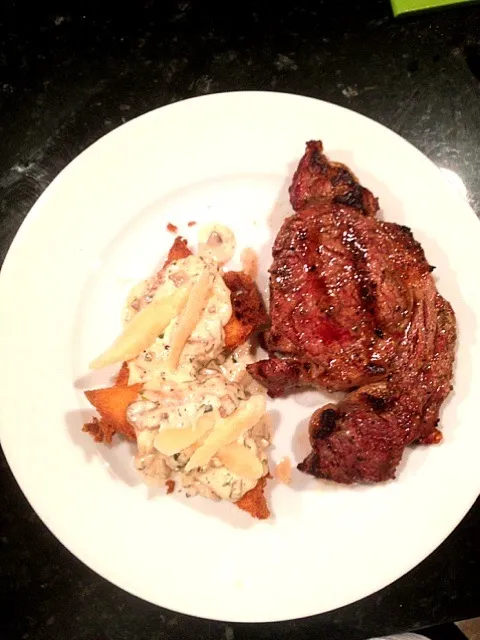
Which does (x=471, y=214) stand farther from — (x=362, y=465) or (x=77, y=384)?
(x=77, y=384)

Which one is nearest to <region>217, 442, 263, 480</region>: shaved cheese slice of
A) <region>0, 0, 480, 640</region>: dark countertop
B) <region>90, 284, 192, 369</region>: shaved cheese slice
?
<region>90, 284, 192, 369</region>: shaved cheese slice

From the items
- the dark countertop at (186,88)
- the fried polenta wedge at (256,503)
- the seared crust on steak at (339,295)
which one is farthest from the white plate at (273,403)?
the dark countertop at (186,88)

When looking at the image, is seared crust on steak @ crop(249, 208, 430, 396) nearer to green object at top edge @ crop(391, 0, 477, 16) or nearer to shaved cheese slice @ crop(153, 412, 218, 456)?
shaved cheese slice @ crop(153, 412, 218, 456)

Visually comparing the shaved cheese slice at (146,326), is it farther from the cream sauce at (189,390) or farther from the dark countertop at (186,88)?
the dark countertop at (186,88)

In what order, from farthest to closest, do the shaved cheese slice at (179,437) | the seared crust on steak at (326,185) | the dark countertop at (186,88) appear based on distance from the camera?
the dark countertop at (186,88), the seared crust on steak at (326,185), the shaved cheese slice at (179,437)

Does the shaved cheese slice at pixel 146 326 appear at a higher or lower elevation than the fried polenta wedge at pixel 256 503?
higher

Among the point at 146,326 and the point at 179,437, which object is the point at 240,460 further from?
the point at 146,326

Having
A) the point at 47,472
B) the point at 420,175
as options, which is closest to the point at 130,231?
the point at 47,472

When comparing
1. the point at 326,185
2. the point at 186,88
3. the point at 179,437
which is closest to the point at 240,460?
the point at 179,437
